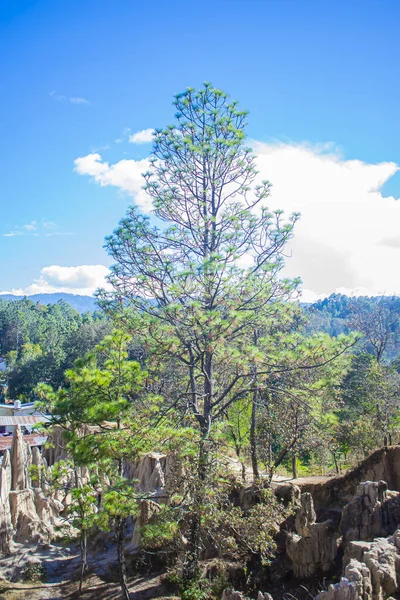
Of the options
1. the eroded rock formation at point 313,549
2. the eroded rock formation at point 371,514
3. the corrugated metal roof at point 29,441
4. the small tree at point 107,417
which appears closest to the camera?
the small tree at point 107,417

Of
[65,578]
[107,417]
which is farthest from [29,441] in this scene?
[107,417]

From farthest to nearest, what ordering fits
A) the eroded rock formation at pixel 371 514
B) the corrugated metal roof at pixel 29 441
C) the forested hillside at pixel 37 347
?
the forested hillside at pixel 37 347, the corrugated metal roof at pixel 29 441, the eroded rock formation at pixel 371 514

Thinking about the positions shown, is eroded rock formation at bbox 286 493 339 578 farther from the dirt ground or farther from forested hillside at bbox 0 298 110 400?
forested hillside at bbox 0 298 110 400

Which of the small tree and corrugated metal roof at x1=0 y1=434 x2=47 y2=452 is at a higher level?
the small tree

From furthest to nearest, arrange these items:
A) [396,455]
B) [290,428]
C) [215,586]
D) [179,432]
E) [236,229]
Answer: [290,428] → [396,455] → [236,229] → [215,586] → [179,432]

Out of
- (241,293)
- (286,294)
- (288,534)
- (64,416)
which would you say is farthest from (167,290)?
(288,534)

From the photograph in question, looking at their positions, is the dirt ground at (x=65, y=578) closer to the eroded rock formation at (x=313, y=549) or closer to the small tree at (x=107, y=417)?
the small tree at (x=107, y=417)

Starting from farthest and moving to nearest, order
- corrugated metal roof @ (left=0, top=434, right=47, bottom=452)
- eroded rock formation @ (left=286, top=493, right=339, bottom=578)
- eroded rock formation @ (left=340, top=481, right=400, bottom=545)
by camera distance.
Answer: corrugated metal roof @ (left=0, top=434, right=47, bottom=452)
eroded rock formation @ (left=286, top=493, right=339, bottom=578)
eroded rock formation @ (left=340, top=481, right=400, bottom=545)

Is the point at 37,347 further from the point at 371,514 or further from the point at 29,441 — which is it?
the point at 371,514

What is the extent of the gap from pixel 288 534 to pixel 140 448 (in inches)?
201

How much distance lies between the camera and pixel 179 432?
344 inches

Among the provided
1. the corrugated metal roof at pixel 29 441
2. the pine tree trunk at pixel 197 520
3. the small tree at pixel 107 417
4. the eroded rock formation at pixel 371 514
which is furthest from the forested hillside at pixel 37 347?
the eroded rock formation at pixel 371 514

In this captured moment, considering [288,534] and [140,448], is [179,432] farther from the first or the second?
[288,534]

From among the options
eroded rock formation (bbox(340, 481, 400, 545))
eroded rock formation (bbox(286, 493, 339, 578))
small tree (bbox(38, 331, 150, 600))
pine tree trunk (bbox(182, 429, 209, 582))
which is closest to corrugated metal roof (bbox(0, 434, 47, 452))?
small tree (bbox(38, 331, 150, 600))
